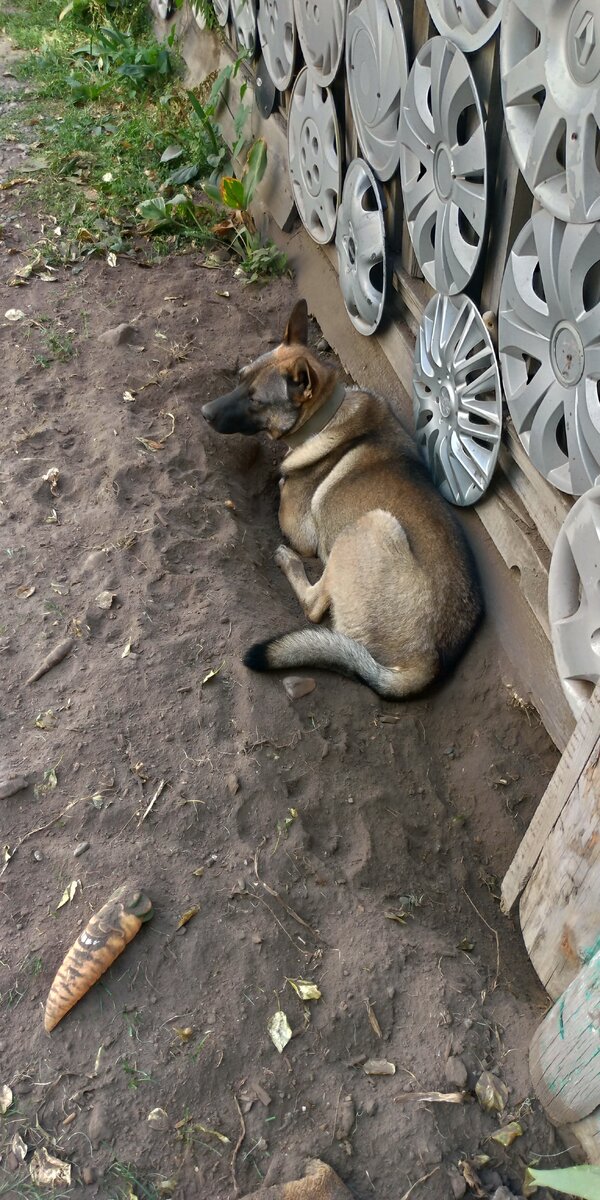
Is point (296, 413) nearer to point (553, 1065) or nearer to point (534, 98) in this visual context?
point (534, 98)

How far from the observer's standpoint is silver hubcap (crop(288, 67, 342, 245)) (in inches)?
187

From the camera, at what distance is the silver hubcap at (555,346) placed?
2.56 meters

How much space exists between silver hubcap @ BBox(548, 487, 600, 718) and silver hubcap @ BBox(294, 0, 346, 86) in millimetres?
3258

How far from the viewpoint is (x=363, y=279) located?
4586mm

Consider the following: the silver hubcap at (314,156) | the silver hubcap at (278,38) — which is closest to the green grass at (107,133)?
the silver hubcap at (314,156)

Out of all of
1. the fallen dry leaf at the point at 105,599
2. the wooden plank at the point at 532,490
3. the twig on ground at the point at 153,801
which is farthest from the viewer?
the fallen dry leaf at the point at 105,599

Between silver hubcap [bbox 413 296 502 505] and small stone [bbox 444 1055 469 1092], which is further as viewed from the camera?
silver hubcap [bbox 413 296 502 505]

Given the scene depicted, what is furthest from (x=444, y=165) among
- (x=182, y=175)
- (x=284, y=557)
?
(x=182, y=175)

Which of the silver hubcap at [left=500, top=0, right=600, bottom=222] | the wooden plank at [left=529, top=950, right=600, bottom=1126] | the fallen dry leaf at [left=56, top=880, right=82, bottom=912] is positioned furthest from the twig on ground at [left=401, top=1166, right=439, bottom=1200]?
the silver hubcap at [left=500, top=0, right=600, bottom=222]

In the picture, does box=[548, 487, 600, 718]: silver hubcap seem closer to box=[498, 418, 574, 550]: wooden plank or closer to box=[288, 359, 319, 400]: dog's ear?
box=[498, 418, 574, 550]: wooden plank

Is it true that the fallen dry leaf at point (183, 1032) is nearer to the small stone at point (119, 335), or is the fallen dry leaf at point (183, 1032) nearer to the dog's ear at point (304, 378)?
the dog's ear at point (304, 378)

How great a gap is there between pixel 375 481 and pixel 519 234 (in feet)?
4.70

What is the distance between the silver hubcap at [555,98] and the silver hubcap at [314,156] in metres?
2.25

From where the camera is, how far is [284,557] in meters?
4.46
